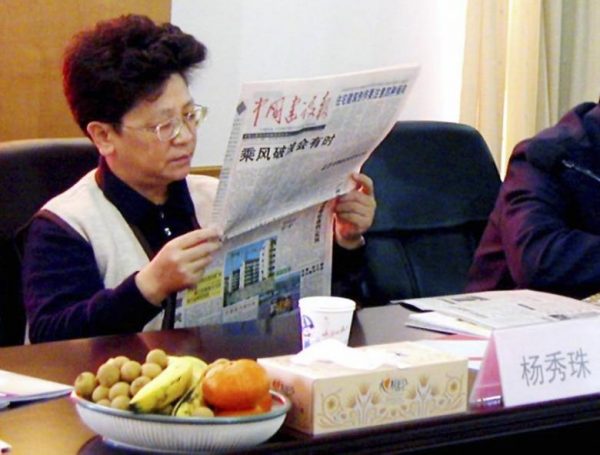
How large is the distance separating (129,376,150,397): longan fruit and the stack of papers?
0.61 m

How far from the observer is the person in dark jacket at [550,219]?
74.5 inches

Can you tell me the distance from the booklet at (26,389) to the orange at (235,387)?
0.85 feet

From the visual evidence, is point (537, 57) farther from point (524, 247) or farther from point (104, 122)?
point (104, 122)

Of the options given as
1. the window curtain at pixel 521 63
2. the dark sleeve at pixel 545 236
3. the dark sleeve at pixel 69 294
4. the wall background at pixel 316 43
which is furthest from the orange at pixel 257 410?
the window curtain at pixel 521 63

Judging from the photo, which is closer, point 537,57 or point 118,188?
point 118,188

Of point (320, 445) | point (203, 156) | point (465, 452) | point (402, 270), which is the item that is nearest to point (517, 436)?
point (465, 452)

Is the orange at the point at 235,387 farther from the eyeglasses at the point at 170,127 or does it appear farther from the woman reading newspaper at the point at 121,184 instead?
the eyeglasses at the point at 170,127

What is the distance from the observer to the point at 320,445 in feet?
3.34

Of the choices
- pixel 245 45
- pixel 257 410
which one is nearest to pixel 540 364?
pixel 257 410

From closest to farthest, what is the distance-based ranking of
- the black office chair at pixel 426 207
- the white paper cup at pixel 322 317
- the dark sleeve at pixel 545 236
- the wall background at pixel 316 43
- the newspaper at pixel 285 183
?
the white paper cup at pixel 322 317 < the newspaper at pixel 285 183 < the dark sleeve at pixel 545 236 < the black office chair at pixel 426 207 < the wall background at pixel 316 43

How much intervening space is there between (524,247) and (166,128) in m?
0.64

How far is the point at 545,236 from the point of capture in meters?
1.94

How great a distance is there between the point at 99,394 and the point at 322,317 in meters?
0.36

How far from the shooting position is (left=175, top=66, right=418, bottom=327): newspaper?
1494 mm
